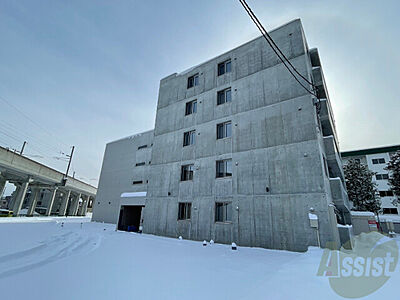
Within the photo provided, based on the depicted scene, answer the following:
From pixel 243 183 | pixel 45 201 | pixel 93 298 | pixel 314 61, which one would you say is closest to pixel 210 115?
pixel 243 183

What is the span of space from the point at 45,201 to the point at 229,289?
68762 millimetres

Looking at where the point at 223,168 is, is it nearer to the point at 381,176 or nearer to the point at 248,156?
→ the point at 248,156

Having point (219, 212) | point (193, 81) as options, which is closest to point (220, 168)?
point (219, 212)

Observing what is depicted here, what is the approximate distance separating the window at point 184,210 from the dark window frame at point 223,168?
9.52 ft

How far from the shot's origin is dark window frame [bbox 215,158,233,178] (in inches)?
468

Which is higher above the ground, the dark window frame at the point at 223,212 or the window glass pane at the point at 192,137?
the window glass pane at the point at 192,137

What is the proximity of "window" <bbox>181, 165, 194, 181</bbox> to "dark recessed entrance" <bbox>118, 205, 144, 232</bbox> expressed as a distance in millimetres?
6104

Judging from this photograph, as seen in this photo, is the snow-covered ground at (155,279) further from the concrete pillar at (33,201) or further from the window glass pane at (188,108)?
the concrete pillar at (33,201)

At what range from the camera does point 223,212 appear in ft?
37.3

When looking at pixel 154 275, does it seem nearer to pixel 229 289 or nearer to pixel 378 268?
pixel 229 289

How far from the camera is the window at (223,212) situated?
11117 millimetres

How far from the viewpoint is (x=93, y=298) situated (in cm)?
347

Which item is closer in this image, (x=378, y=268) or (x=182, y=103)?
(x=378, y=268)

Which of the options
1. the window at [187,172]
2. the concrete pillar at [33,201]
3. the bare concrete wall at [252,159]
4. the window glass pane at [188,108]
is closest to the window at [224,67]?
the bare concrete wall at [252,159]
